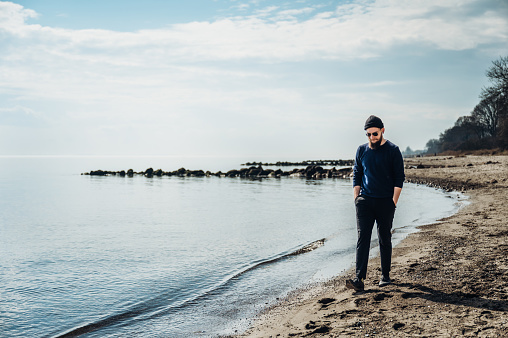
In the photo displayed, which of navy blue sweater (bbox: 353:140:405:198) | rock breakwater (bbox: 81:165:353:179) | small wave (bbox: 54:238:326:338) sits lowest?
small wave (bbox: 54:238:326:338)

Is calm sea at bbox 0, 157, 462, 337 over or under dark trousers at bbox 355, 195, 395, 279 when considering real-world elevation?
under

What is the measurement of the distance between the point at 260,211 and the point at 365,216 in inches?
590

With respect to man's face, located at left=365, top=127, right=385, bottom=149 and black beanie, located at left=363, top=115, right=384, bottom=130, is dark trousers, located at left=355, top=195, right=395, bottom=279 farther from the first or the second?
black beanie, located at left=363, top=115, right=384, bottom=130

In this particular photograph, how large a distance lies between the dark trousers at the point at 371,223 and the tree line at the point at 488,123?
48090 millimetres

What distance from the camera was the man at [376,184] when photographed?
18.7 feet

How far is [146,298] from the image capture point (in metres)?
7.40

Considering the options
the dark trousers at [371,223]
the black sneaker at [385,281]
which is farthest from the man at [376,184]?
the black sneaker at [385,281]

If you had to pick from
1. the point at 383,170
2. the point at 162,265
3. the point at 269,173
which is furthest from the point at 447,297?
the point at 269,173

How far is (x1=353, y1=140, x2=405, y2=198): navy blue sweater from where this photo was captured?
5.68 metres

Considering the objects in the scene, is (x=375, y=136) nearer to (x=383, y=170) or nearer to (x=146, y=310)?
(x=383, y=170)

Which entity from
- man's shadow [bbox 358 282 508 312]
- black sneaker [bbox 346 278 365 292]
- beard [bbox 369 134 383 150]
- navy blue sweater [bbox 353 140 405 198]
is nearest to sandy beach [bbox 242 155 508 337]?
man's shadow [bbox 358 282 508 312]

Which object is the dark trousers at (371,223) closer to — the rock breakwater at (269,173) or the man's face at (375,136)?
the man's face at (375,136)

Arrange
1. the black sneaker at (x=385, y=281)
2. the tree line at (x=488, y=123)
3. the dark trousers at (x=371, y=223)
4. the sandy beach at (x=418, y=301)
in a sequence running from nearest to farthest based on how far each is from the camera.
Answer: the sandy beach at (x=418, y=301), the dark trousers at (x=371, y=223), the black sneaker at (x=385, y=281), the tree line at (x=488, y=123)

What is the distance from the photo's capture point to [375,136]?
5.67 metres
